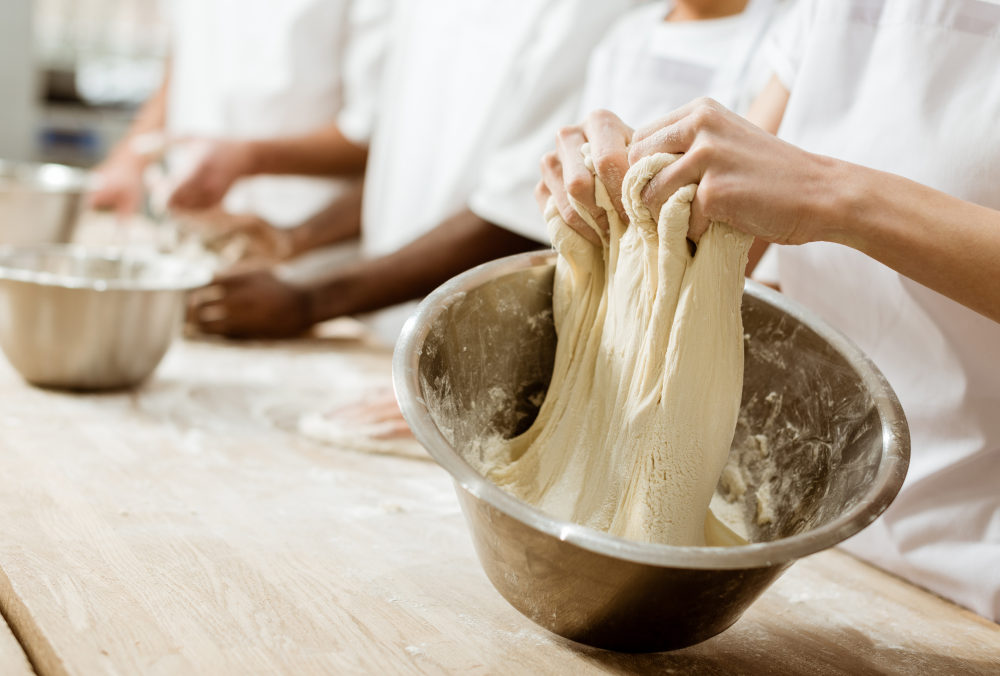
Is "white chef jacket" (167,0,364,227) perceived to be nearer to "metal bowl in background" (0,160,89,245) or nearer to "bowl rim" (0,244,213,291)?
"metal bowl in background" (0,160,89,245)

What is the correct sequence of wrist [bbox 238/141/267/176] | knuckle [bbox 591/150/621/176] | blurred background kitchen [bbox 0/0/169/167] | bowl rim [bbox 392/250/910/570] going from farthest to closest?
blurred background kitchen [bbox 0/0/169/167], wrist [bbox 238/141/267/176], knuckle [bbox 591/150/621/176], bowl rim [bbox 392/250/910/570]

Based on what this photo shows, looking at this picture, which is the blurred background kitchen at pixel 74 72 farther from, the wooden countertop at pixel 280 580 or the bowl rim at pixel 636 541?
the bowl rim at pixel 636 541

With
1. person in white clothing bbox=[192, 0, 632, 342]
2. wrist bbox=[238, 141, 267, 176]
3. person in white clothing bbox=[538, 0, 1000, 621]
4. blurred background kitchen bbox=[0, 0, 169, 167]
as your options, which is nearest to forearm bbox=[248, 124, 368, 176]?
wrist bbox=[238, 141, 267, 176]

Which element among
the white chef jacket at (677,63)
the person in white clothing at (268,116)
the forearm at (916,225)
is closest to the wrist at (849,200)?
the forearm at (916,225)

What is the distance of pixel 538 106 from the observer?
138 cm

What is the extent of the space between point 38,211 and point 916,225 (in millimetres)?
1456

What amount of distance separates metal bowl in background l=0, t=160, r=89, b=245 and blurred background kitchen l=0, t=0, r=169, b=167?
1.55 m

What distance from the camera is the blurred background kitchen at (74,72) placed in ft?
9.25

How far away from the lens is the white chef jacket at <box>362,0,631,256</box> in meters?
1.35

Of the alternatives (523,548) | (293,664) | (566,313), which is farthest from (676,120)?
(293,664)

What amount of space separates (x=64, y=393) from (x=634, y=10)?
103 cm

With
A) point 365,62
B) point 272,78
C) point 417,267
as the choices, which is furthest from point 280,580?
point 272,78

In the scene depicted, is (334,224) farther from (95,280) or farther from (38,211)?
(95,280)

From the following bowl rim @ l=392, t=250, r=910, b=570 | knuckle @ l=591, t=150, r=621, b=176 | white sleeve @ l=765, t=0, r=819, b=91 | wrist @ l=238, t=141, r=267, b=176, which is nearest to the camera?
bowl rim @ l=392, t=250, r=910, b=570
